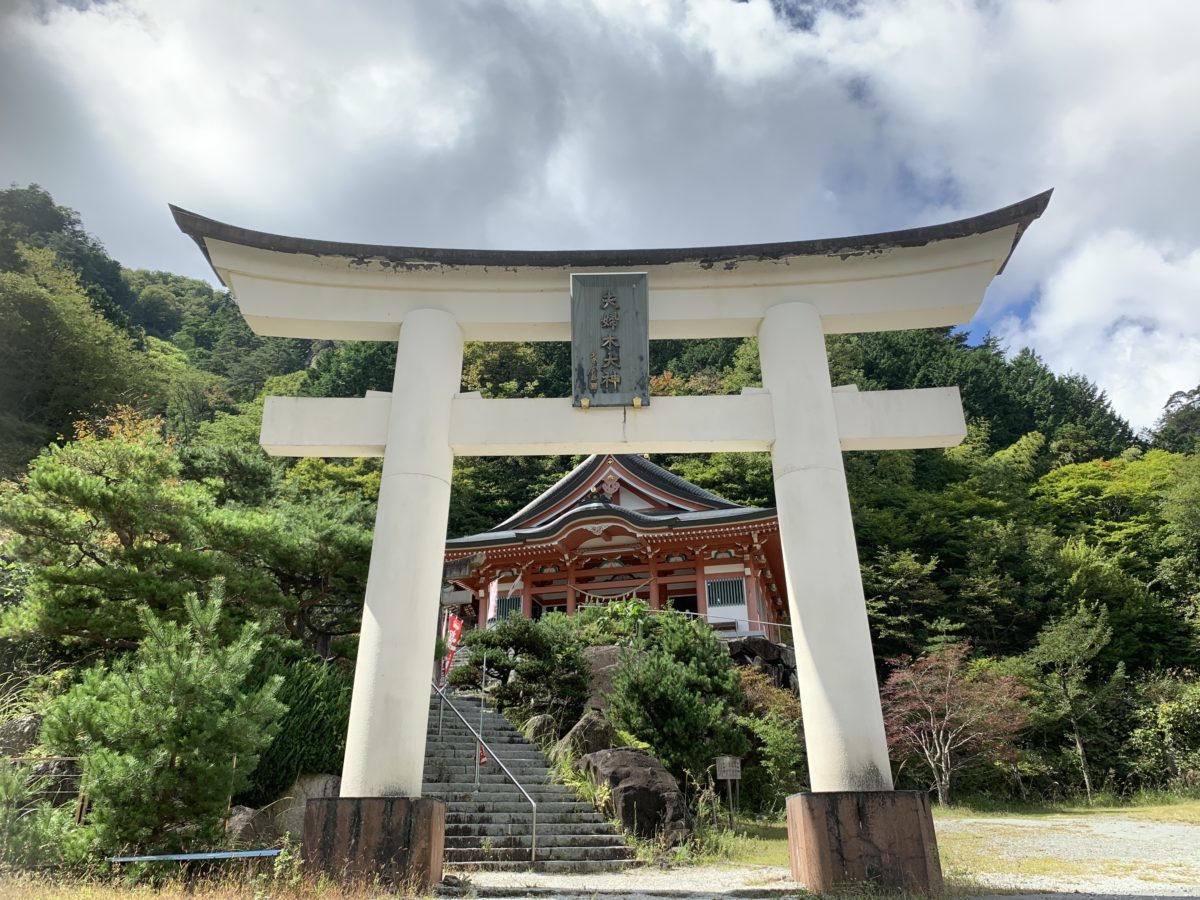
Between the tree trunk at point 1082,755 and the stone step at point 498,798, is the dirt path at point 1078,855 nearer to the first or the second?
the stone step at point 498,798

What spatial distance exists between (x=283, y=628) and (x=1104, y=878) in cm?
1081

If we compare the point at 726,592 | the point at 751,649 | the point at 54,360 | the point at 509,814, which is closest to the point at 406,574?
the point at 509,814

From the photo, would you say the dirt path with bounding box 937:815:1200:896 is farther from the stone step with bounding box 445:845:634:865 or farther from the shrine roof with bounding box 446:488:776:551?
the shrine roof with bounding box 446:488:776:551

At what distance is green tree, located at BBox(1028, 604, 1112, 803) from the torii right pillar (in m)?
15.3

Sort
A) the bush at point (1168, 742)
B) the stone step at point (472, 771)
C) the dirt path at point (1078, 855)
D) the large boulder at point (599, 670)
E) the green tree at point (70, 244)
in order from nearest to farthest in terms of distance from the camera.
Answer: the dirt path at point (1078, 855) < the stone step at point (472, 771) < the large boulder at point (599, 670) < the bush at point (1168, 742) < the green tree at point (70, 244)

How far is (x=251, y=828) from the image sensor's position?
7.39 m

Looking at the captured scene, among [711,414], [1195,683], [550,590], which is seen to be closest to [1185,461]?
[1195,683]

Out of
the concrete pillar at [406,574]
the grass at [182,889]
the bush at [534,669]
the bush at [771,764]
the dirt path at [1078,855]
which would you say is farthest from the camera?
the bush at [534,669]

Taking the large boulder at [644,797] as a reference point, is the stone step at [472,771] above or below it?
above

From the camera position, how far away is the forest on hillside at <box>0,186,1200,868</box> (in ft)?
29.1

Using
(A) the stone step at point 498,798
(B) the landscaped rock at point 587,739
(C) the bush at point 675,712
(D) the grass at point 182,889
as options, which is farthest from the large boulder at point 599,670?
(D) the grass at point 182,889

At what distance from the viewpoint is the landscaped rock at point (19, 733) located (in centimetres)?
838

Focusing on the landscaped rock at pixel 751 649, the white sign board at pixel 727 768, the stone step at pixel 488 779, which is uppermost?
the landscaped rock at pixel 751 649

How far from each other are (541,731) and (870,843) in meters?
7.36
